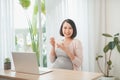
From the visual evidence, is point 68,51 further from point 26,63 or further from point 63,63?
point 26,63

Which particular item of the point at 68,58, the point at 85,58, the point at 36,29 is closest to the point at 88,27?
the point at 85,58

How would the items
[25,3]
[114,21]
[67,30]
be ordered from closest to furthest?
[67,30] → [114,21] → [25,3]

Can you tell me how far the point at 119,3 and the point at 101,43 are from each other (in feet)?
2.57

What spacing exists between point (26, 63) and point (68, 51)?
1.15 m

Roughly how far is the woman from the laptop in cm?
97

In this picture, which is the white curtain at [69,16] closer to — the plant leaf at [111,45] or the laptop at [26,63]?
the plant leaf at [111,45]

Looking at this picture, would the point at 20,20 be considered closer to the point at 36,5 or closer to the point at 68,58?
the point at 36,5

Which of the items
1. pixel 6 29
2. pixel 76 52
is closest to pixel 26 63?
pixel 76 52

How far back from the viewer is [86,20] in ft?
12.9

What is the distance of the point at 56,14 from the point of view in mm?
4191

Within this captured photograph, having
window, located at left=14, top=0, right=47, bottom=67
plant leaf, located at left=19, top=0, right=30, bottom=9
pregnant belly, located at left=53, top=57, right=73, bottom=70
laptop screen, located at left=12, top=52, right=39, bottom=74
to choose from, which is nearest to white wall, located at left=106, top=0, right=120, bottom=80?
pregnant belly, located at left=53, top=57, right=73, bottom=70

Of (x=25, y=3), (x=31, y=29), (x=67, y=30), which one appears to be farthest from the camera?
(x=31, y=29)

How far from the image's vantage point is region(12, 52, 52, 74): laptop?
2.29 metres

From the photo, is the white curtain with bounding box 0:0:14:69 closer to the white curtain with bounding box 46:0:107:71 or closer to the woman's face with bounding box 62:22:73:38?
the white curtain with bounding box 46:0:107:71
